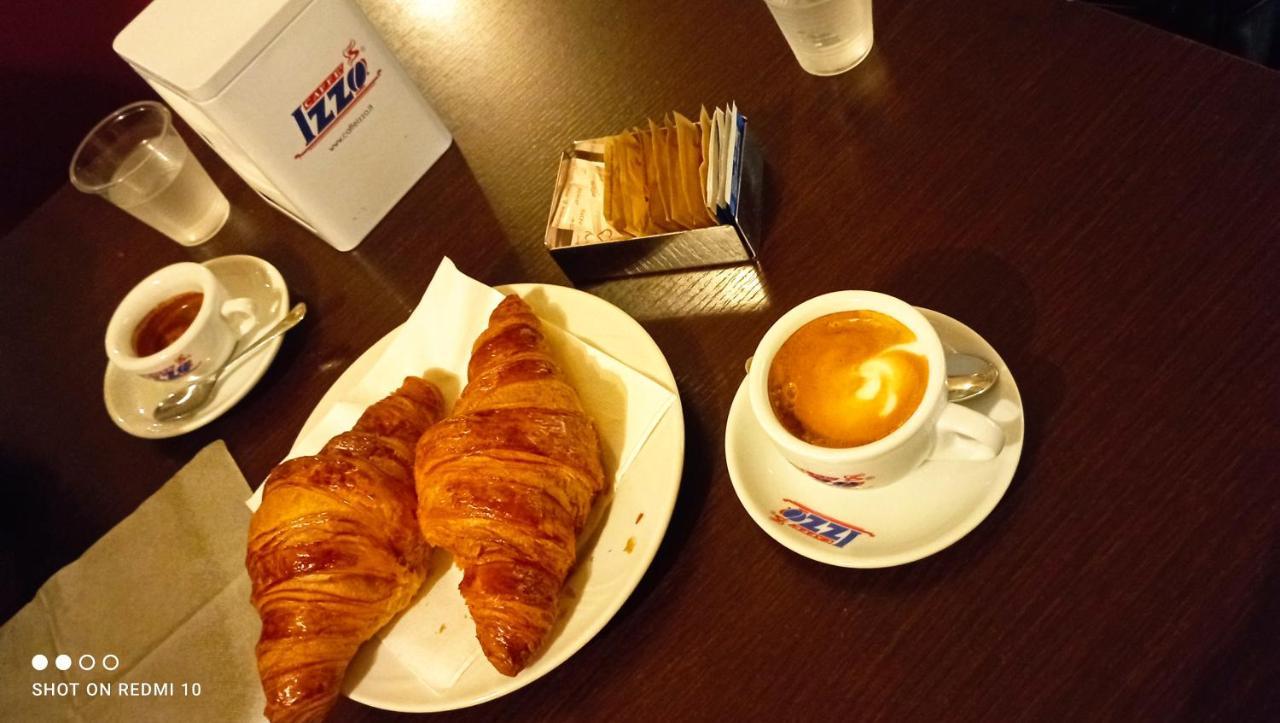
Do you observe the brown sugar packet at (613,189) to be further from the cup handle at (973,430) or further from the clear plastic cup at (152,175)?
the clear plastic cup at (152,175)

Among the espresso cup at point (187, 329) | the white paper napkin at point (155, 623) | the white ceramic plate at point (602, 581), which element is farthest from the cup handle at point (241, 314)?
the white ceramic plate at point (602, 581)

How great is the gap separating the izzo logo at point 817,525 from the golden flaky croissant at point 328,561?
335 mm

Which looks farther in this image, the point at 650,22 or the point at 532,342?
the point at 650,22

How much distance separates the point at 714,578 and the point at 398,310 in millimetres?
531

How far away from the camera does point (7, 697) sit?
0.97 meters

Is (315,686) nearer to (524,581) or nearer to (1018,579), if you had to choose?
(524,581)

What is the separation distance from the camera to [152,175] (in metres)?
1.20

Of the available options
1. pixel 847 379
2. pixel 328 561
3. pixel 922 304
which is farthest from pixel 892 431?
pixel 328 561

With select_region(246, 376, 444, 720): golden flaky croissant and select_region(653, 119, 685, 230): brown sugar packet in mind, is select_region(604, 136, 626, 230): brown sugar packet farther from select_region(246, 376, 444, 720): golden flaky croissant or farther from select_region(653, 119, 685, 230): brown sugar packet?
select_region(246, 376, 444, 720): golden flaky croissant

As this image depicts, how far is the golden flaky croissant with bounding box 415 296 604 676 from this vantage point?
0.72 meters

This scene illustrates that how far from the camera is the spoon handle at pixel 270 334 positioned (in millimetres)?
1076

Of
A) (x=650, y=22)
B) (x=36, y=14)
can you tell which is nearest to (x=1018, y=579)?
(x=650, y=22)

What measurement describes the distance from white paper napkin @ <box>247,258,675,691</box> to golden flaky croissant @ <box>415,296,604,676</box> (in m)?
0.04

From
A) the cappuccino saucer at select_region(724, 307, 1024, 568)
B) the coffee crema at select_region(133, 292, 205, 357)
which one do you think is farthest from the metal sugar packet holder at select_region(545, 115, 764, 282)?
the coffee crema at select_region(133, 292, 205, 357)
